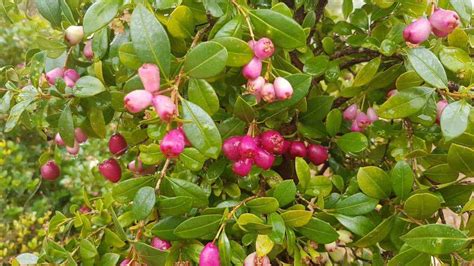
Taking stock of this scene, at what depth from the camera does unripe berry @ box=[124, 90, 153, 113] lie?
0.56m

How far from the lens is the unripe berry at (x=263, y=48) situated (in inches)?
25.2

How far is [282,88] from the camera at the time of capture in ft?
2.20

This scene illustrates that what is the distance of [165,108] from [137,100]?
0.04 metres

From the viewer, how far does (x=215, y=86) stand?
0.77m

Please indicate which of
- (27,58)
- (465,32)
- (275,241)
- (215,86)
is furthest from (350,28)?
(27,58)

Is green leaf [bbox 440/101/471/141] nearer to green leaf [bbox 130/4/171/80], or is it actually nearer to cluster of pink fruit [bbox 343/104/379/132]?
cluster of pink fruit [bbox 343/104/379/132]

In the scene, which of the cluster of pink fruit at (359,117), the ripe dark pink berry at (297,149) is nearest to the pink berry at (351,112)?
the cluster of pink fruit at (359,117)

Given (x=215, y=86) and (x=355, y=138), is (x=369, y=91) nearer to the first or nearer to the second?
(x=355, y=138)

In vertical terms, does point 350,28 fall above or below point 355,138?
above

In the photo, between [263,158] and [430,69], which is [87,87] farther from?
[430,69]

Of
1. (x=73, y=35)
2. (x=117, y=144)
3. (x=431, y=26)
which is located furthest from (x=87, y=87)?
(x=431, y=26)

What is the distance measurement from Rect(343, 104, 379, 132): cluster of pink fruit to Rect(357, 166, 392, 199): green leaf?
0.17 meters

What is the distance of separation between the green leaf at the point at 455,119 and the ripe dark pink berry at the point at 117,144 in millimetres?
558

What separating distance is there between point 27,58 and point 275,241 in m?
0.63
